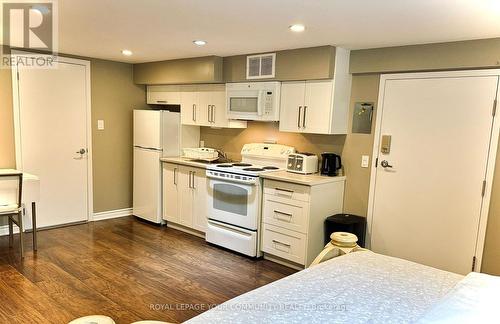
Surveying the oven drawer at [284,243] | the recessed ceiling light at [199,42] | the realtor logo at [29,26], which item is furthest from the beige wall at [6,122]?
the oven drawer at [284,243]

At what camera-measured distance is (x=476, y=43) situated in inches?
122

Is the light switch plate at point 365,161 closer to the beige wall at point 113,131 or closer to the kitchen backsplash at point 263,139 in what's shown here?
the kitchen backsplash at point 263,139

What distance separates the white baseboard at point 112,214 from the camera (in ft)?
17.5

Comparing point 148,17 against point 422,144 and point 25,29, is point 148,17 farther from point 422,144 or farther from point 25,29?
point 422,144

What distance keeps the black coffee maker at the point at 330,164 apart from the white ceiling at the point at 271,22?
1127mm

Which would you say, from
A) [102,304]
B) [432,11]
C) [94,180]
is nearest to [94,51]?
[94,180]

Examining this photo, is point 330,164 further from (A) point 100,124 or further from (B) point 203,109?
(A) point 100,124

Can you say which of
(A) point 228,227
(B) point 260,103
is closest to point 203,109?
(B) point 260,103

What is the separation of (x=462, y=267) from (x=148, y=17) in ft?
11.2

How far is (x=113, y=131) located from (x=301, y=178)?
3095 mm

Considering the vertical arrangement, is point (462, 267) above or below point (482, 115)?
below

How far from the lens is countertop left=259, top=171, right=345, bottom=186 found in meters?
3.59

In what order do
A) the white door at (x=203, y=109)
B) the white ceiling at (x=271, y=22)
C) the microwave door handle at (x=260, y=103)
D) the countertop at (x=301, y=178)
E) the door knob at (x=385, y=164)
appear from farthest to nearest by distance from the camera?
the white door at (x=203, y=109), the microwave door handle at (x=260, y=103), the door knob at (x=385, y=164), the countertop at (x=301, y=178), the white ceiling at (x=271, y=22)

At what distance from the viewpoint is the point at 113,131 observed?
5.41 meters
